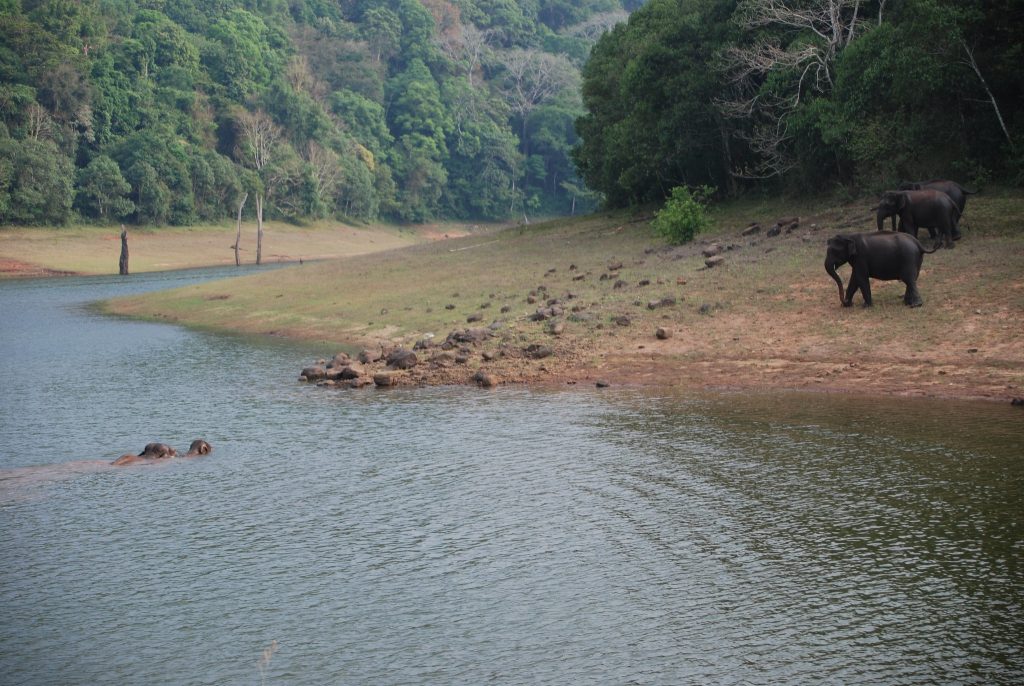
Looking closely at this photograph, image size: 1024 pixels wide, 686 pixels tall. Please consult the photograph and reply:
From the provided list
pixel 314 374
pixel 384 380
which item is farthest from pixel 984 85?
pixel 314 374

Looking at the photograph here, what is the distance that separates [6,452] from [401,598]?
1007 cm

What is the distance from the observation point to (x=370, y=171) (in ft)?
350

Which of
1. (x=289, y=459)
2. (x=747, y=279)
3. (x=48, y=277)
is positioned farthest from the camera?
(x=48, y=277)

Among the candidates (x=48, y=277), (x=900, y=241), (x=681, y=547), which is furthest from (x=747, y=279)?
(x=48, y=277)

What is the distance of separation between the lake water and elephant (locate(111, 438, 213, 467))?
28 cm

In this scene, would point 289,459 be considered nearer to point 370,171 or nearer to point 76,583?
point 76,583

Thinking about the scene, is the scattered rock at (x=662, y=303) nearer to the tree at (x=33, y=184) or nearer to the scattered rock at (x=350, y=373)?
the scattered rock at (x=350, y=373)

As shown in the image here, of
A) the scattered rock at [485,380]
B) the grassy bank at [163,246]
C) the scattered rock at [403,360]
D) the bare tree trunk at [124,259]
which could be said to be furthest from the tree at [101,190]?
the scattered rock at [485,380]

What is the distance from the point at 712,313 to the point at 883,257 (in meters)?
4.09

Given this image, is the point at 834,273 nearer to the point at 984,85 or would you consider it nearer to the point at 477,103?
the point at 984,85

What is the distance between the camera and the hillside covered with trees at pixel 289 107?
78188mm

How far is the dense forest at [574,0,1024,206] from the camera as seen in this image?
96.8 feet

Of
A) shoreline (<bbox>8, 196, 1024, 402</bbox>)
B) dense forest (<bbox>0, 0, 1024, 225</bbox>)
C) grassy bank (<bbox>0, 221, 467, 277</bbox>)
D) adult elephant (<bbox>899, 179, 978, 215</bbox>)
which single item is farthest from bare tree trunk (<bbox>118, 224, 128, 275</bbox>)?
adult elephant (<bbox>899, 179, 978, 215</bbox>)

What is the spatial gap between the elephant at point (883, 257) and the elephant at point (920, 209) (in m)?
3.85
